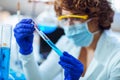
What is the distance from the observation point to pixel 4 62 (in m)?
1.23

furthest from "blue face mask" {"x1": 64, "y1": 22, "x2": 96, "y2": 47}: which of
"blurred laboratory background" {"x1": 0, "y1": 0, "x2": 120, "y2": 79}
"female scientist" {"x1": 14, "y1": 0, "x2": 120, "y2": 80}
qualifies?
"blurred laboratory background" {"x1": 0, "y1": 0, "x2": 120, "y2": 79}

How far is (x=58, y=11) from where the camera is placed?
1.45m

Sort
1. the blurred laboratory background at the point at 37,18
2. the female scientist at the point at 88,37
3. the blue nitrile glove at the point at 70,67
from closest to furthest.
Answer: the blue nitrile glove at the point at 70,67 → the female scientist at the point at 88,37 → the blurred laboratory background at the point at 37,18

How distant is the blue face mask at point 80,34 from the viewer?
1427 millimetres

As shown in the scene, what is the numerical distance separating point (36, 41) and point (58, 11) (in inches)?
39.3

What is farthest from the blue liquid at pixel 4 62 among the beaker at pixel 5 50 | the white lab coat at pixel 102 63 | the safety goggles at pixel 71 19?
the safety goggles at pixel 71 19

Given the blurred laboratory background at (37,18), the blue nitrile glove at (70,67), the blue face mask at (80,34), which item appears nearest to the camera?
the blue nitrile glove at (70,67)

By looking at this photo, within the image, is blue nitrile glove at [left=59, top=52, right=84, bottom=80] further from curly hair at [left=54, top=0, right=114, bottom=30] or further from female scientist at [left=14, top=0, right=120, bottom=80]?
curly hair at [left=54, top=0, right=114, bottom=30]

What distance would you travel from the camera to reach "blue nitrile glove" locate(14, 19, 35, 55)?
1241 millimetres

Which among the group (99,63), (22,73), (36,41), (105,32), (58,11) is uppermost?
(58,11)

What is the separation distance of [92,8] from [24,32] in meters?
0.40

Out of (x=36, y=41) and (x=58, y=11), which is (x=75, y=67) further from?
(x=36, y=41)

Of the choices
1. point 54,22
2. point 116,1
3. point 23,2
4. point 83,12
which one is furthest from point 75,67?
point 23,2

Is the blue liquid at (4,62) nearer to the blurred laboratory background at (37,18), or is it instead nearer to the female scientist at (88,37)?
the female scientist at (88,37)
